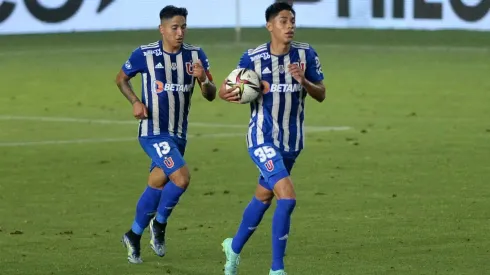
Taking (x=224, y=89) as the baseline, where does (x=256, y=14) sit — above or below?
below

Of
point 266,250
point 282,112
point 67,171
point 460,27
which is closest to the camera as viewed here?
point 282,112

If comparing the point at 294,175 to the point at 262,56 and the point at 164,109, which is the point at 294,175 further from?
the point at 262,56

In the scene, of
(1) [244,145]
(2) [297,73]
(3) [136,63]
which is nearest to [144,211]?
(3) [136,63]

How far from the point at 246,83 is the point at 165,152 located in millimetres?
1381

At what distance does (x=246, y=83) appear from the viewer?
9812mm

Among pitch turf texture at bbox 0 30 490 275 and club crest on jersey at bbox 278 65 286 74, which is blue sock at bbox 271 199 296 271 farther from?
club crest on jersey at bbox 278 65 286 74

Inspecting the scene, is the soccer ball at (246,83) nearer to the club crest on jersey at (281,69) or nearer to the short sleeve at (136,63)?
the club crest on jersey at (281,69)

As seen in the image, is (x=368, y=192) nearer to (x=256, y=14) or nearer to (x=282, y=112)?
(x=282, y=112)

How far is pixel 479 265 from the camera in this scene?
1011 cm

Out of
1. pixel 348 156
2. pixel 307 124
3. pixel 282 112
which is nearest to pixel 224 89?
pixel 282 112

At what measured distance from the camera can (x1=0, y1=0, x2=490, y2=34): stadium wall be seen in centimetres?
3175

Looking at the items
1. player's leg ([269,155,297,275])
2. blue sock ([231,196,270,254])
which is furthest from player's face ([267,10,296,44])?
blue sock ([231,196,270,254])

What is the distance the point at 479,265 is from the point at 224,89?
7.73 feet

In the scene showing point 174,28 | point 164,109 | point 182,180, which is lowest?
point 182,180
